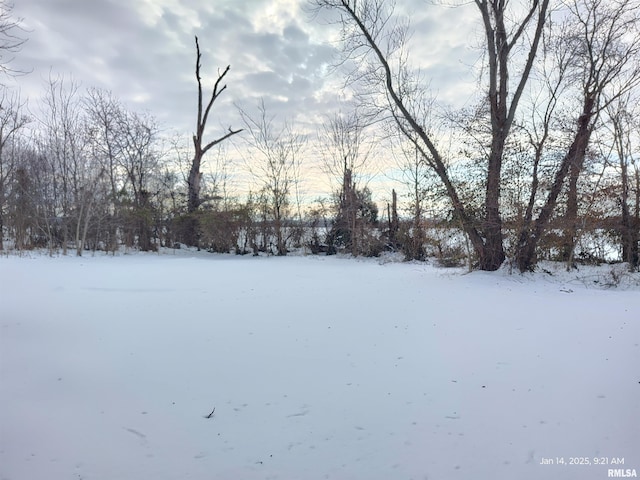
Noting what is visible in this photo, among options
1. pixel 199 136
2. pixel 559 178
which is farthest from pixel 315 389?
pixel 199 136

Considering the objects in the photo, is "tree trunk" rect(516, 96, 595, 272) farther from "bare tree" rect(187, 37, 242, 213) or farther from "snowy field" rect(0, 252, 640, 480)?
"bare tree" rect(187, 37, 242, 213)

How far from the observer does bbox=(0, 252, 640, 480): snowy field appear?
5.79ft

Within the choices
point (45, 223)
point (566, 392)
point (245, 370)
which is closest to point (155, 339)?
point (245, 370)

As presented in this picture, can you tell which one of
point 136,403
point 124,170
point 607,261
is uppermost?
point 124,170

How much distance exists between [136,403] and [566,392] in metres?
2.82

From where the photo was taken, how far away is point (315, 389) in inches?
98.1

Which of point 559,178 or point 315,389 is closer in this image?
point 315,389

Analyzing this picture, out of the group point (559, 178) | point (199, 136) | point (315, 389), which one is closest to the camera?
point (315, 389)

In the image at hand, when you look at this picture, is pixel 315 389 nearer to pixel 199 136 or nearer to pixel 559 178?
pixel 559 178

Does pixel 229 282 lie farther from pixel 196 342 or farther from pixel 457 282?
pixel 457 282

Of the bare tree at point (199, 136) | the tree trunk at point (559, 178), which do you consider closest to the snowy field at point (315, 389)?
the tree trunk at point (559, 178)

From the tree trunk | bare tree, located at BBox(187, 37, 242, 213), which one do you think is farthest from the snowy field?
bare tree, located at BBox(187, 37, 242, 213)

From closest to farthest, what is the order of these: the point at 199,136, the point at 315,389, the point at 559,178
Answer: the point at 315,389, the point at 559,178, the point at 199,136

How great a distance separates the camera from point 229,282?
689 cm
